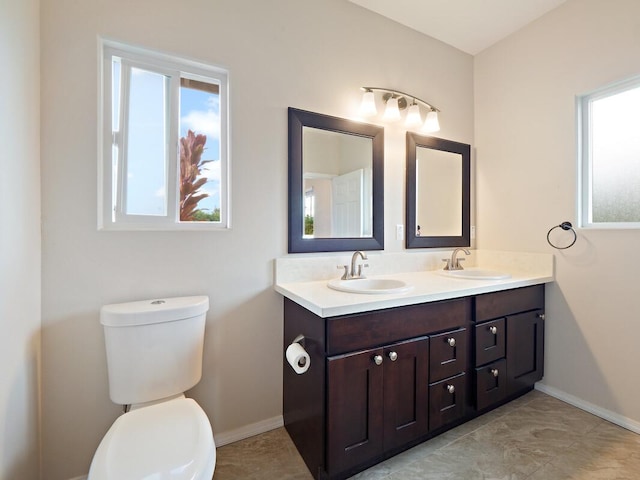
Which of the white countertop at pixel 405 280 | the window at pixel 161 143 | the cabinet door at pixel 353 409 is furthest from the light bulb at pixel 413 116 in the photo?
the cabinet door at pixel 353 409

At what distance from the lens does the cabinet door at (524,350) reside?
185 centimetres

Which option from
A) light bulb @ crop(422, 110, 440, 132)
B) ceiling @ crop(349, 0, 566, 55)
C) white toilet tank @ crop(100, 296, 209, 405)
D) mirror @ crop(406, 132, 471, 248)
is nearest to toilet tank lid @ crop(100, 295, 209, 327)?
white toilet tank @ crop(100, 296, 209, 405)

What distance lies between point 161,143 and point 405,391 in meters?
1.71

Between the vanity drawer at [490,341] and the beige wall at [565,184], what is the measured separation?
55 cm

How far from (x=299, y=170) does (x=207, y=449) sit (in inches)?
52.8

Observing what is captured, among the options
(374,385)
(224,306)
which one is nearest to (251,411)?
(224,306)

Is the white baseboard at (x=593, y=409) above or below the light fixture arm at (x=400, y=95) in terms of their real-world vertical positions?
below

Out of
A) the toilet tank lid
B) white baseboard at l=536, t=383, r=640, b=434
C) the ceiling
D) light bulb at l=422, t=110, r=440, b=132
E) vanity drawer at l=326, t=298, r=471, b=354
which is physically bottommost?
white baseboard at l=536, t=383, r=640, b=434

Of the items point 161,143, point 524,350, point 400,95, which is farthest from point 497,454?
point 161,143

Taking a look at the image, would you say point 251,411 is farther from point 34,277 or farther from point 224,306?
point 34,277

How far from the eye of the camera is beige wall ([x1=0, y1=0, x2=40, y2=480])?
37.1 inches

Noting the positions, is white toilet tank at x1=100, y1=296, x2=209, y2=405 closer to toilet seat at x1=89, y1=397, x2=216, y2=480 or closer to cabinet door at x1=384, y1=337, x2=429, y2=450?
toilet seat at x1=89, y1=397, x2=216, y2=480

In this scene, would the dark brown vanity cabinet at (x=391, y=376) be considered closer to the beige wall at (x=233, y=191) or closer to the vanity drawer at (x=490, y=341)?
the vanity drawer at (x=490, y=341)

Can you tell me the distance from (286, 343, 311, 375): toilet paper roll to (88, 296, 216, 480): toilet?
14.7 inches
